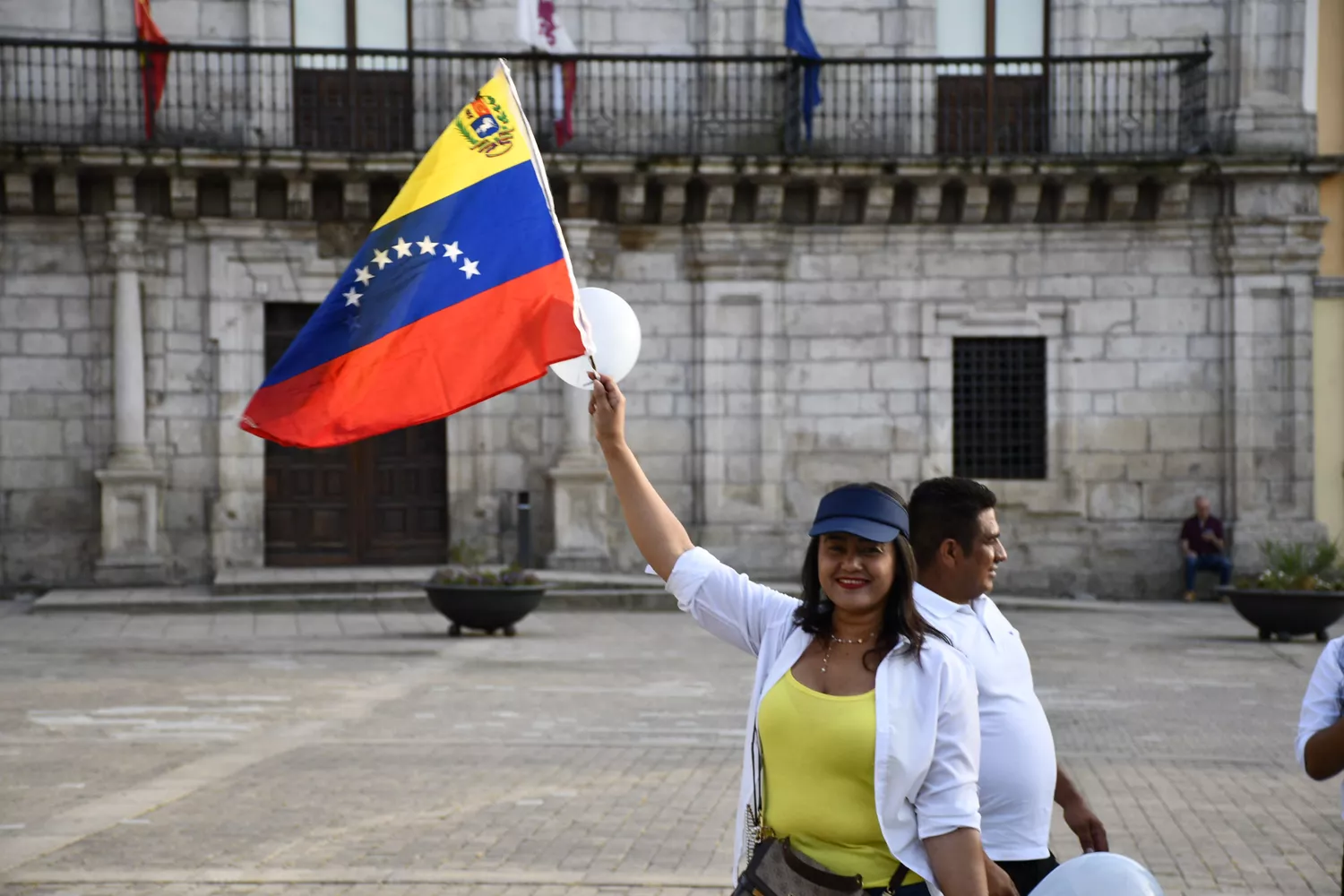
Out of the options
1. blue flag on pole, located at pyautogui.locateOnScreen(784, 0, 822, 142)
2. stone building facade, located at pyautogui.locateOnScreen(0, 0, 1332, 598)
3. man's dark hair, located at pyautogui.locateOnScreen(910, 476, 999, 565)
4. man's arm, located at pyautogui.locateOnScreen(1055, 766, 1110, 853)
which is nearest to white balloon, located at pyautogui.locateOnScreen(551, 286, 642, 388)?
man's dark hair, located at pyautogui.locateOnScreen(910, 476, 999, 565)

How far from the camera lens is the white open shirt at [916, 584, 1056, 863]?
4047mm

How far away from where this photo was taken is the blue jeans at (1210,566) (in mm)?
22781

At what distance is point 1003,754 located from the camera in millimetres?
4055

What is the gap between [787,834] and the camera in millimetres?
3502

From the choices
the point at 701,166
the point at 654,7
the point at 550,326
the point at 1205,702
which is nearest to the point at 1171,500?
the point at 701,166

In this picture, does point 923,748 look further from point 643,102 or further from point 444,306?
point 643,102

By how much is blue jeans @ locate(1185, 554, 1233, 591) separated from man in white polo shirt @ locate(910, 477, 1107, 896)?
64.0ft

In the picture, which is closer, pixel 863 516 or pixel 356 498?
pixel 863 516

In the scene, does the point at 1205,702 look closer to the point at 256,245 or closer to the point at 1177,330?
the point at 1177,330

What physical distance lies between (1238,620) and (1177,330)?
15.7 ft

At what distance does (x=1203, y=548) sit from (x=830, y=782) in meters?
20.4

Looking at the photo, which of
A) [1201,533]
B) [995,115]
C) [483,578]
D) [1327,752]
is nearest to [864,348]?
[995,115]

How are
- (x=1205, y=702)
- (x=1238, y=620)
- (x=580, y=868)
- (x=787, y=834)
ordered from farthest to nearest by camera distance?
(x=1238, y=620), (x=1205, y=702), (x=580, y=868), (x=787, y=834)

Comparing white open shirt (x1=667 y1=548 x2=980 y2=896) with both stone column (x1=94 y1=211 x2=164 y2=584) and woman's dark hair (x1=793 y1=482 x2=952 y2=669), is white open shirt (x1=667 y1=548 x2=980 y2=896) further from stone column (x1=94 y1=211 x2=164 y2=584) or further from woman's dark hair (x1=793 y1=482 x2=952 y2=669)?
stone column (x1=94 y1=211 x2=164 y2=584)
